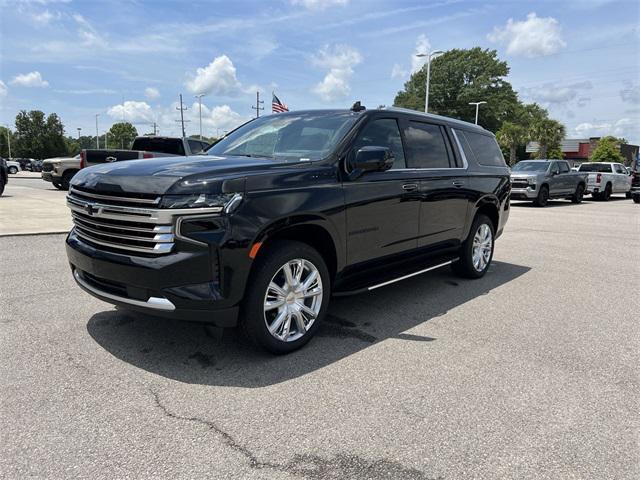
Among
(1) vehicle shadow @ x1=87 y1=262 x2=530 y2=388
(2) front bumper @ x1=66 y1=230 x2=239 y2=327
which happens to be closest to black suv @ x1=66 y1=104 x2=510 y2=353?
(2) front bumper @ x1=66 y1=230 x2=239 y2=327

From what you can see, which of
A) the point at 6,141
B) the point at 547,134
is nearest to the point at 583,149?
the point at 547,134

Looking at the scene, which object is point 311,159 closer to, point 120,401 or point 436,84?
point 120,401

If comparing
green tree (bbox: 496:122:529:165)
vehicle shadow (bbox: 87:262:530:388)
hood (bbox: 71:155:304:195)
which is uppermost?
green tree (bbox: 496:122:529:165)

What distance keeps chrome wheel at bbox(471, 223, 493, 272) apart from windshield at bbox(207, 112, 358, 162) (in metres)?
2.73

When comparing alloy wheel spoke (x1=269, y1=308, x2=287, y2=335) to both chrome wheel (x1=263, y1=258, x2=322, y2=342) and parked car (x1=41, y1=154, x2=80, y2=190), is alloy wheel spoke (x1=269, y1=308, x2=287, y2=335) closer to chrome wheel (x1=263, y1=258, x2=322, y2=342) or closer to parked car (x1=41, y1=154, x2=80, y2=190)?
chrome wheel (x1=263, y1=258, x2=322, y2=342)

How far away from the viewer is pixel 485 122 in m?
71.9

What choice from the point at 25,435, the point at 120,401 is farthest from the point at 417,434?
the point at 25,435

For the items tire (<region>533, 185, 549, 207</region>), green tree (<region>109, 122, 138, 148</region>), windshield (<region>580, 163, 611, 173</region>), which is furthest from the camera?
green tree (<region>109, 122, 138, 148</region>)

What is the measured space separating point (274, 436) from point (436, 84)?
76.2 metres

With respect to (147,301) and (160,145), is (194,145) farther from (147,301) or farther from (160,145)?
(147,301)

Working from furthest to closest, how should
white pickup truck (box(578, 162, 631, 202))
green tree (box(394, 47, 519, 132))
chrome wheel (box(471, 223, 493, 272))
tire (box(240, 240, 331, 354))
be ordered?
green tree (box(394, 47, 519, 132)) < white pickup truck (box(578, 162, 631, 202)) < chrome wheel (box(471, 223, 493, 272)) < tire (box(240, 240, 331, 354))

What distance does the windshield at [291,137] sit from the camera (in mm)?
4141

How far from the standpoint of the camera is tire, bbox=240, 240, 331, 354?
3.35 m

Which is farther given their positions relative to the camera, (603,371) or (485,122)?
(485,122)
